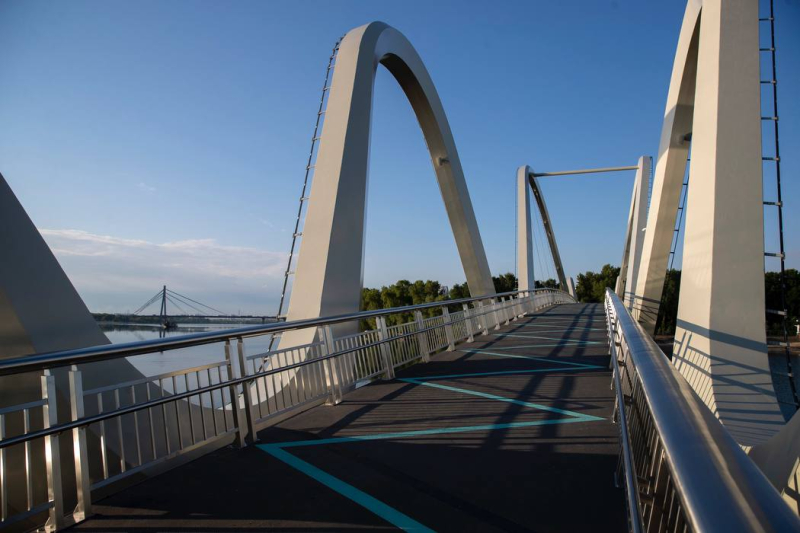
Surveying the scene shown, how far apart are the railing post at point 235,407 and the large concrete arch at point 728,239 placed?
225 inches

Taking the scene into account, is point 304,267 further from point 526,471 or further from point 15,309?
point 526,471

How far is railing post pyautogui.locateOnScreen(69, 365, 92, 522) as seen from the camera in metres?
3.58

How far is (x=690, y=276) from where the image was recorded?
8.62 m

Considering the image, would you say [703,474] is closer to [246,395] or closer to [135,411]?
[135,411]

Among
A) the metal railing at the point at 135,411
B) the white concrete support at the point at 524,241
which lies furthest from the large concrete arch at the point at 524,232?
the metal railing at the point at 135,411

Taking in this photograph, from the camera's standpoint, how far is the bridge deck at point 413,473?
3.33 metres

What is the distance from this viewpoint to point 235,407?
17.1 ft

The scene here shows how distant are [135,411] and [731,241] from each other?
752cm

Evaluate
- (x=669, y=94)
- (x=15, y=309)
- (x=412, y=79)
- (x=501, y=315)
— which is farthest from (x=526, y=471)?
(x=412, y=79)

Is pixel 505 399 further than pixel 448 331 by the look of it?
No

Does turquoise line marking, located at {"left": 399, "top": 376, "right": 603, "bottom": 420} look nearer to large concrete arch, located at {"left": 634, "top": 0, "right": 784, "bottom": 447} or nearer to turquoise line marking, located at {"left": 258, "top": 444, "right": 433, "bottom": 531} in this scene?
large concrete arch, located at {"left": 634, "top": 0, "right": 784, "bottom": 447}

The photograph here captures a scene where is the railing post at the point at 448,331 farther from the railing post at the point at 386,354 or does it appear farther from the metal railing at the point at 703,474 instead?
the metal railing at the point at 703,474

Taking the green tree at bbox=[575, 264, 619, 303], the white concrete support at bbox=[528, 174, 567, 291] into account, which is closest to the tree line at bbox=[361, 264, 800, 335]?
the green tree at bbox=[575, 264, 619, 303]

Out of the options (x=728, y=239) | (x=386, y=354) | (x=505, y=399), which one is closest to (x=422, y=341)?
(x=386, y=354)
